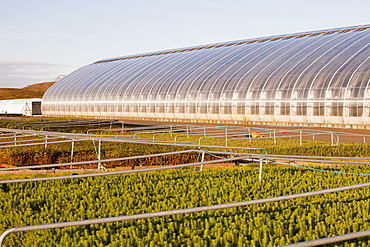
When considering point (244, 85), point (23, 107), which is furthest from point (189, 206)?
point (23, 107)

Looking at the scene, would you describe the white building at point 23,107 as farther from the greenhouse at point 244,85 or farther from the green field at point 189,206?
the green field at point 189,206

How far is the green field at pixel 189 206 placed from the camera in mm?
8211

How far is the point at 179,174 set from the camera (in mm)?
→ 14727

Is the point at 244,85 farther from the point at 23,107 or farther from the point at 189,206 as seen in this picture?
the point at 23,107

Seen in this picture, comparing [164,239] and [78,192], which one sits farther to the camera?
[78,192]

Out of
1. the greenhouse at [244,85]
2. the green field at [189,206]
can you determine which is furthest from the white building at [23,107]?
the green field at [189,206]

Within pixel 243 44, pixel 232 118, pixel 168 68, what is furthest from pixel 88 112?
pixel 232 118

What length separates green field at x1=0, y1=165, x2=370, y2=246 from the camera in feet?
26.9

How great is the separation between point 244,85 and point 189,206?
3469cm

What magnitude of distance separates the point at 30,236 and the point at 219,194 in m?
4.59

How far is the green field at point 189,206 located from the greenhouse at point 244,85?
22.2 metres

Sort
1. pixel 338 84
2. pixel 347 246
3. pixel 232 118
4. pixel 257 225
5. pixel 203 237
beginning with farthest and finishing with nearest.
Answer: pixel 232 118
pixel 338 84
pixel 257 225
pixel 203 237
pixel 347 246

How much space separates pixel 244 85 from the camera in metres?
44.3

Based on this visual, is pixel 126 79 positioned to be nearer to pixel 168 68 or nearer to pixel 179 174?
pixel 168 68
